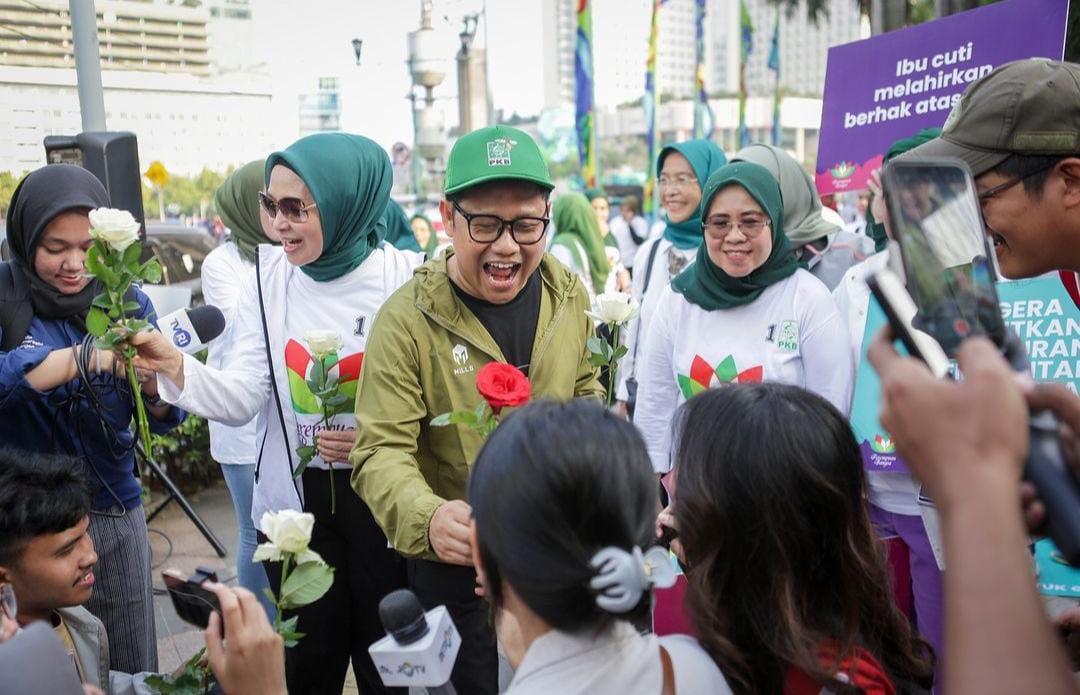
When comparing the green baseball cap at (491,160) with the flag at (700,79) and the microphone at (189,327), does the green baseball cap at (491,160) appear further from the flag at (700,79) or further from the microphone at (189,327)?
the flag at (700,79)

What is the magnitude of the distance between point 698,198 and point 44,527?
153 inches

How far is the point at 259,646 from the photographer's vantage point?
1.69 m

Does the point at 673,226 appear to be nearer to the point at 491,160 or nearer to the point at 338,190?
the point at 338,190

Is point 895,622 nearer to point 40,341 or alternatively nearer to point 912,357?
point 912,357

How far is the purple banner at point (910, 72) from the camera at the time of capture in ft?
11.9

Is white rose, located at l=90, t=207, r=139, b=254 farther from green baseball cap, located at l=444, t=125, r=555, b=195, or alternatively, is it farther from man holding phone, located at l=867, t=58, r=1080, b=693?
man holding phone, located at l=867, t=58, r=1080, b=693

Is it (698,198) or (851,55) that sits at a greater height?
(851,55)

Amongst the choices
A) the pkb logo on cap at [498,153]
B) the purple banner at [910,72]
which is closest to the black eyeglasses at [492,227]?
the pkb logo on cap at [498,153]

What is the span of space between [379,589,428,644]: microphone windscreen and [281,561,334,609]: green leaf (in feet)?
1.57

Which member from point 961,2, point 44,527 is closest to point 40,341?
point 44,527

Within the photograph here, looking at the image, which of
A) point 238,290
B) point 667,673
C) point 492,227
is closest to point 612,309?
point 492,227

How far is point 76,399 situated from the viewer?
116 inches

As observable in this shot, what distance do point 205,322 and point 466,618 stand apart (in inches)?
50.9

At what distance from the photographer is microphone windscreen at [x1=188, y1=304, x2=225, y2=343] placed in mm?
3008
